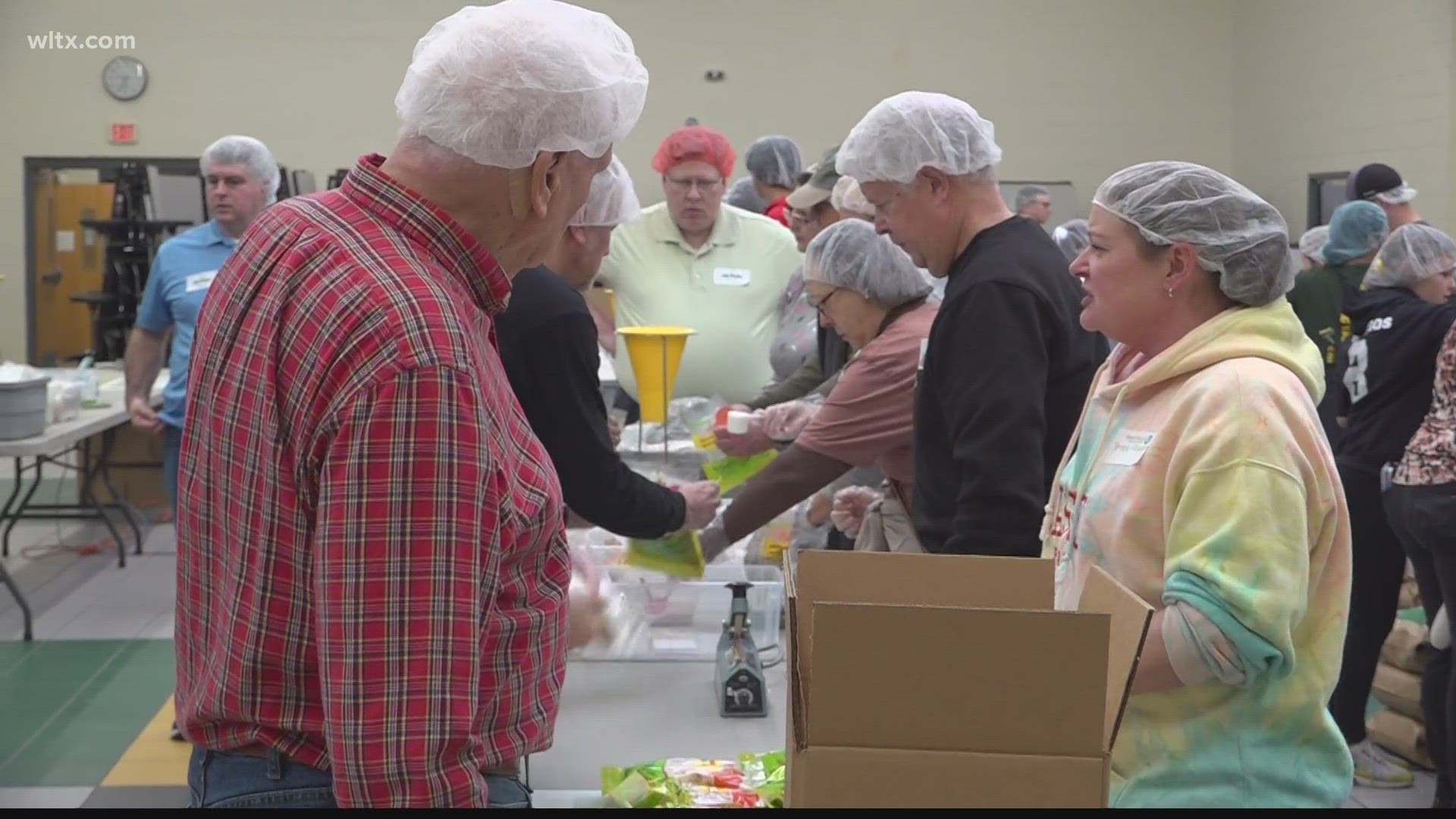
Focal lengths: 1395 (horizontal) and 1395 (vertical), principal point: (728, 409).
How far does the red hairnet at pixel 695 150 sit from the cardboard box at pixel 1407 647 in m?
2.46

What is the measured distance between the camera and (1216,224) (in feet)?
5.62

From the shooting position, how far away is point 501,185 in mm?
1208

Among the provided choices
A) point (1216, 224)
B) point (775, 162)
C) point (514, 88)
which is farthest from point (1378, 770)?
point (514, 88)

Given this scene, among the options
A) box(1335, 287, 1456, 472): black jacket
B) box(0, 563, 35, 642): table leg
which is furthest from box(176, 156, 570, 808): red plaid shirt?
box(0, 563, 35, 642): table leg

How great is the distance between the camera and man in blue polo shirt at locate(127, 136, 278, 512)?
4449 mm

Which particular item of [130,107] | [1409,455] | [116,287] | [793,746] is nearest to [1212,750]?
[793,746]

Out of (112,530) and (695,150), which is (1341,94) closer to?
(695,150)

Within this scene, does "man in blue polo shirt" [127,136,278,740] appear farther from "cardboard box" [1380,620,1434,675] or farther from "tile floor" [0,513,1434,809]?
"cardboard box" [1380,620,1434,675]

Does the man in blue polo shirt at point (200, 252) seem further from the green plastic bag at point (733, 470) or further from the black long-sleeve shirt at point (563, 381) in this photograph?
the black long-sleeve shirt at point (563, 381)

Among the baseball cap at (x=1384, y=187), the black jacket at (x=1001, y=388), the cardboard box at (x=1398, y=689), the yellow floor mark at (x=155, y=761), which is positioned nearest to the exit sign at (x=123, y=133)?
the yellow floor mark at (x=155, y=761)

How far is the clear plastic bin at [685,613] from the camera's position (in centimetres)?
272

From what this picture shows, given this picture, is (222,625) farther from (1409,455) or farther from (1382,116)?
(1382,116)

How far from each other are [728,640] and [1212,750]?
112cm

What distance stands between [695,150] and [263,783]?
11.2 ft
